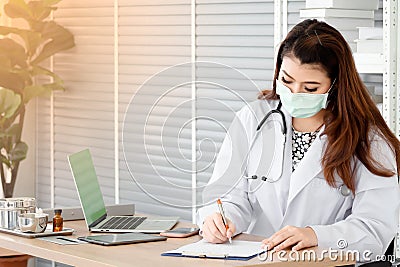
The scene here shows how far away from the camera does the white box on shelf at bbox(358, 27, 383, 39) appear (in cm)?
310

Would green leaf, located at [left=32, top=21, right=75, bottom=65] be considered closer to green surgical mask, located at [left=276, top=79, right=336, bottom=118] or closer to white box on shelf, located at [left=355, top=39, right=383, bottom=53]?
white box on shelf, located at [left=355, top=39, right=383, bottom=53]

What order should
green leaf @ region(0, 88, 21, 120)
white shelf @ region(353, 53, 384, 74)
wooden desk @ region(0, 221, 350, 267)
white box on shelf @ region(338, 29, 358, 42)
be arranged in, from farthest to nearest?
green leaf @ region(0, 88, 21, 120)
white box on shelf @ region(338, 29, 358, 42)
white shelf @ region(353, 53, 384, 74)
wooden desk @ region(0, 221, 350, 267)

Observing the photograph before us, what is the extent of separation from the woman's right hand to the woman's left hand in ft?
0.46

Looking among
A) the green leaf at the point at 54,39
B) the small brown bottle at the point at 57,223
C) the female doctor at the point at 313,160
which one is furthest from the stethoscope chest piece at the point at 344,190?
the green leaf at the point at 54,39

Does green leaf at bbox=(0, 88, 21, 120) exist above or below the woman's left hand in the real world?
above

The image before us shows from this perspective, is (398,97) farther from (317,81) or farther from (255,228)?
(255,228)

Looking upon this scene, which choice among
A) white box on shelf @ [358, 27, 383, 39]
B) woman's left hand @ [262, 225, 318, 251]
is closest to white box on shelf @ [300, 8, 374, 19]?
white box on shelf @ [358, 27, 383, 39]

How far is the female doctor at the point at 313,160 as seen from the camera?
2689 millimetres

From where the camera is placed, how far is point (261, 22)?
12.9 feet

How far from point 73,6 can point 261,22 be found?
1.46 m

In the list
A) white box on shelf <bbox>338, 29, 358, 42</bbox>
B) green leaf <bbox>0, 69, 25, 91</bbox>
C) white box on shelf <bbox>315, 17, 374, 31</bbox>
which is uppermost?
white box on shelf <bbox>315, 17, 374, 31</bbox>

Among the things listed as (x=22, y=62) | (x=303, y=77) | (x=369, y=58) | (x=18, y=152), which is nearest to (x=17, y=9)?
(x=22, y=62)

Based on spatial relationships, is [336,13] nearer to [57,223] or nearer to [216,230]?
[216,230]

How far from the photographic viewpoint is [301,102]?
9.07ft
